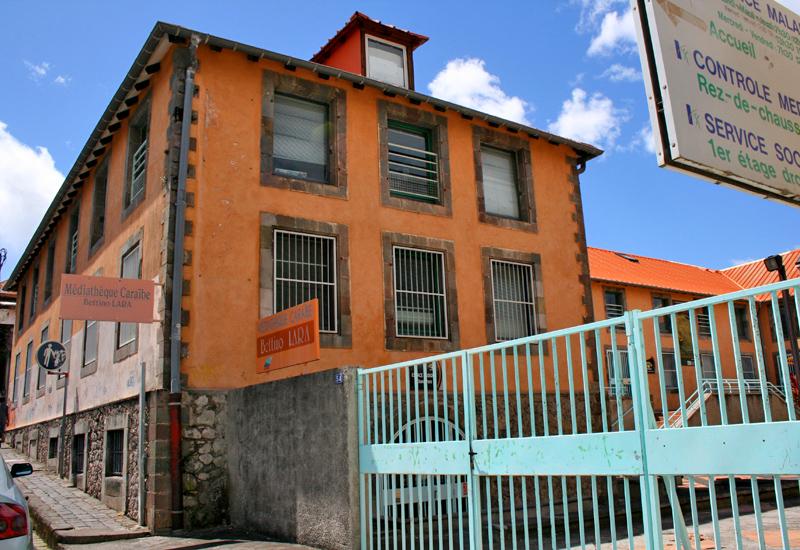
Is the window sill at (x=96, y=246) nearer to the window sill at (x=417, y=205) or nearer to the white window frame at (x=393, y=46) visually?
the window sill at (x=417, y=205)

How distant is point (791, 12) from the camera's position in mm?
6320

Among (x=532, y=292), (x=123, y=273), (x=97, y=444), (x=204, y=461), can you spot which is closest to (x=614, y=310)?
(x=532, y=292)

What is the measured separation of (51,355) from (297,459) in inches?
337

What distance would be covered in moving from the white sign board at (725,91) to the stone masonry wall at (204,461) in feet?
24.4

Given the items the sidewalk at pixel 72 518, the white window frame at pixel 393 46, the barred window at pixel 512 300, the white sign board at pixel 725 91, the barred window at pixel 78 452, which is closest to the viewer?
the white sign board at pixel 725 91

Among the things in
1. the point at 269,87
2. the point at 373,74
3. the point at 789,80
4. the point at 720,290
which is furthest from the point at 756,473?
the point at 720,290

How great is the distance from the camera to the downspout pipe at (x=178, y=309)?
9766mm

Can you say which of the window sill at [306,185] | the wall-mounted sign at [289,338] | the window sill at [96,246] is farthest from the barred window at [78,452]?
the window sill at [306,185]

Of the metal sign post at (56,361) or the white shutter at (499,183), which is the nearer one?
the metal sign post at (56,361)

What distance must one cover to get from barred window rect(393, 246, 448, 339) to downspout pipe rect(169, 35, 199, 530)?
3.80m

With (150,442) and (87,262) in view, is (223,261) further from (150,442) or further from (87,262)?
(87,262)

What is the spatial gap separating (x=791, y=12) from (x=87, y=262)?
44.7ft

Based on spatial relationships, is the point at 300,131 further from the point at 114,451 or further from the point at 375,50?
the point at 114,451

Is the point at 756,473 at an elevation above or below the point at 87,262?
below
